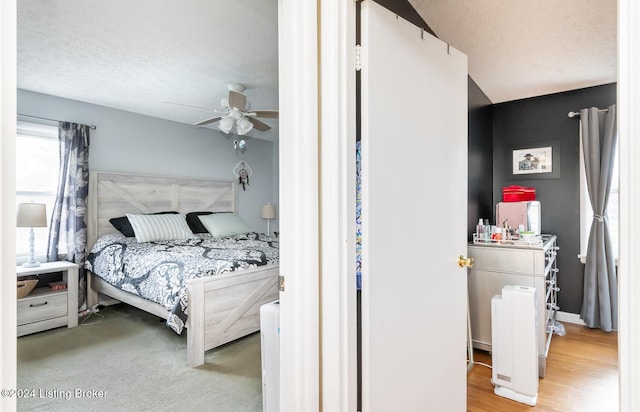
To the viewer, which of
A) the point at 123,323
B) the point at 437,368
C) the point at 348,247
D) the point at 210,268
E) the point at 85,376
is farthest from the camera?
the point at 123,323

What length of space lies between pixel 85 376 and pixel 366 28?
2.78 m

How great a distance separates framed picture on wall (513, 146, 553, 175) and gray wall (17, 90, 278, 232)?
377cm

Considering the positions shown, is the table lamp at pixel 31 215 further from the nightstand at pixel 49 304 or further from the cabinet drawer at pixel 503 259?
the cabinet drawer at pixel 503 259

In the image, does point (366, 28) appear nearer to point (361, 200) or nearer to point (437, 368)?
point (361, 200)

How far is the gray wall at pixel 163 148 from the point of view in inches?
140

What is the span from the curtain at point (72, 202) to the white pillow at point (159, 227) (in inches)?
19.6

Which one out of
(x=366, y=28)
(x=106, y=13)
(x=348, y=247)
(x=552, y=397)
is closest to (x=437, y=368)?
(x=348, y=247)

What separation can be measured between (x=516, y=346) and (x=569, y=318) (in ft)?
6.04

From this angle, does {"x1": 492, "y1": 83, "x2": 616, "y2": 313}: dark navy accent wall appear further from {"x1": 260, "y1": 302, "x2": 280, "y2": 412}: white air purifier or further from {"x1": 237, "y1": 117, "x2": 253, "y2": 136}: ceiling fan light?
{"x1": 260, "y1": 302, "x2": 280, "y2": 412}: white air purifier

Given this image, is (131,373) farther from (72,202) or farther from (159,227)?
(72,202)

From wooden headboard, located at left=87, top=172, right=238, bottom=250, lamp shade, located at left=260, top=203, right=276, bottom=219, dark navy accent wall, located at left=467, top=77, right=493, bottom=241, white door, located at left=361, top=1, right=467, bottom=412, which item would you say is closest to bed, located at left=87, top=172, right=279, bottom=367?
wooden headboard, located at left=87, top=172, right=238, bottom=250

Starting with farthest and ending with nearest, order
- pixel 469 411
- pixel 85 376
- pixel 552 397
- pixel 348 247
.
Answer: pixel 85 376
pixel 552 397
pixel 469 411
pixel 348 247

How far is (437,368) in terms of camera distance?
61.2 inches

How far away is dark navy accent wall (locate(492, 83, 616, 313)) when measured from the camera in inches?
132
